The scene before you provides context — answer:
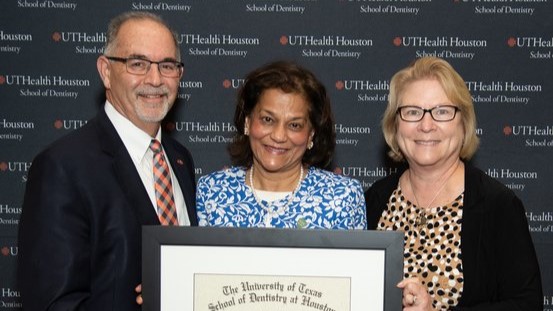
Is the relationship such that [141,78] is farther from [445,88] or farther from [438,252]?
[438,252]

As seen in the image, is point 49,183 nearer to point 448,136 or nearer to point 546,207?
point 448,136

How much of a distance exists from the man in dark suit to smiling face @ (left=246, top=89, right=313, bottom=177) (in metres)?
0.36

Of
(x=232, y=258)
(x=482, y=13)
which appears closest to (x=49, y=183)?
(x=232, y=258)

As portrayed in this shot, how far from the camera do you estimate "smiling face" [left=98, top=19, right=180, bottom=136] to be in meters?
2.35

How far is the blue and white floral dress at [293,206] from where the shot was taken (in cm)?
244

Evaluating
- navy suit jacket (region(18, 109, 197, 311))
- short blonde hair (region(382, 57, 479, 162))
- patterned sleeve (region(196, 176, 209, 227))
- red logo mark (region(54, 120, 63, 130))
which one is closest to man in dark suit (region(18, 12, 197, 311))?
navy suit jacket (region(18, 109, 197, 311))

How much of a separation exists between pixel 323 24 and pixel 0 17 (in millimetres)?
1894

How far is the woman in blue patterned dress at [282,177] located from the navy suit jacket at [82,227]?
0.39m

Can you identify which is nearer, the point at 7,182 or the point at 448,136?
the point at 448,136

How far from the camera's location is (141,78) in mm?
2361

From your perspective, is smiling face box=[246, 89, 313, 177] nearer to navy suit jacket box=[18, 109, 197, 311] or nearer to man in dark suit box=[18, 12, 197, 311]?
man in dark suit box=[18, 12, 197, 311]

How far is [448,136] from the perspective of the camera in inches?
96.0

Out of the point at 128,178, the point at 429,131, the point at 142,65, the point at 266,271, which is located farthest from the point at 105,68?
the point at 429,131

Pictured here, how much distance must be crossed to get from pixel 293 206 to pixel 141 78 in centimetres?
75
